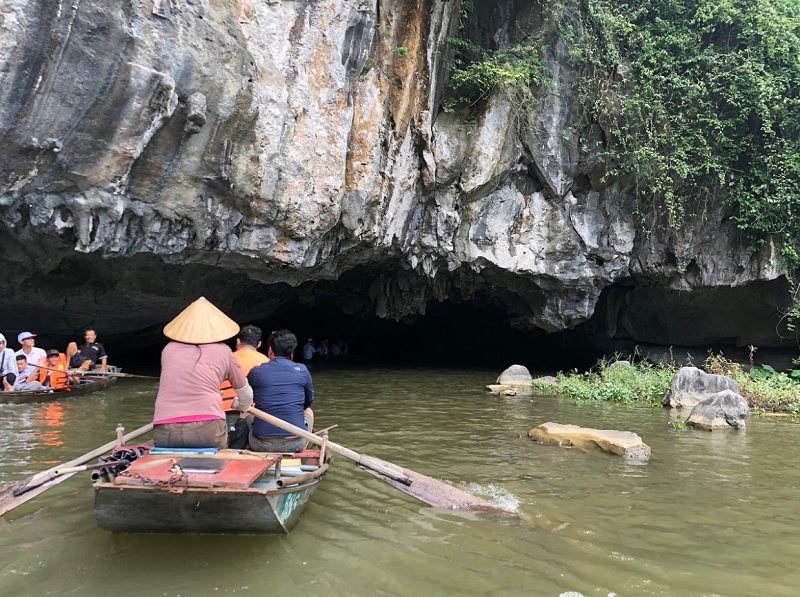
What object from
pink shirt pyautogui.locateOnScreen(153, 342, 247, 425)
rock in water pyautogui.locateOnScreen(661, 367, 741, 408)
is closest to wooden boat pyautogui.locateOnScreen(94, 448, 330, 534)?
pink shirt pyautogui.locateOnScreen(153, 342, 247, 425)

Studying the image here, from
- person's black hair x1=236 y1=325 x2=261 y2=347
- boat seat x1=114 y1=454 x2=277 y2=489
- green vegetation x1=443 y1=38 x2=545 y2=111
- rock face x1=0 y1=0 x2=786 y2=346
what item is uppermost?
green vegetation x1=443 y1=38 x2=545 y2=111

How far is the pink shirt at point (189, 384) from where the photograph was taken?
3818mm

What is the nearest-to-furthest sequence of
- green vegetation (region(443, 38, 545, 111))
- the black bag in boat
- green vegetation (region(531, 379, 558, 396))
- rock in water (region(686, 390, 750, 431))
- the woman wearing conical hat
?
1. the woman wearing conical hat
2. the black bag in boat
3. rock in water (region(686, 390, 750, 431))
4. green vegetation (region(443, 38, 545, 111))
5. green vegetation (region(531, 379, 558, 396))

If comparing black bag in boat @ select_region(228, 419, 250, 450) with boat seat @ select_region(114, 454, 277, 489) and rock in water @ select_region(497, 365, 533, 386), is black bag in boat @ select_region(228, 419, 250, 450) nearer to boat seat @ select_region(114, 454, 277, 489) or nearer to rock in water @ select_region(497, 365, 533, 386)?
boat seat @ select_region(114, 454, 277, 489)

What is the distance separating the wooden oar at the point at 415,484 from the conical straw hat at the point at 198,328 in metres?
0.75

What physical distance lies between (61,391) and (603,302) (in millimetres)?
15515

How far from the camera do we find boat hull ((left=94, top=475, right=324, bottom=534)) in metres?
3.20

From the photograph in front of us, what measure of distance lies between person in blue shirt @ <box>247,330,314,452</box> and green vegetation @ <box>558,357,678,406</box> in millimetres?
7743

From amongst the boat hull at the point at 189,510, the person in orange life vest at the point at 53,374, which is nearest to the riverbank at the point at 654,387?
the boat hull at the point at 189,510

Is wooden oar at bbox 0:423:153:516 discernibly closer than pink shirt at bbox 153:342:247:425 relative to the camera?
Yes

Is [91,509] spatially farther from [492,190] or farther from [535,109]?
[535,109]

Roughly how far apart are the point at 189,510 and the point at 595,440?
4.84m

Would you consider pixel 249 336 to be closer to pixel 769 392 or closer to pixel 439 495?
pixel 439 495

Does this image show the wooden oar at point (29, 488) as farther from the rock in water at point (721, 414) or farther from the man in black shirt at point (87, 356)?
the rock in water at point (721, 414)
